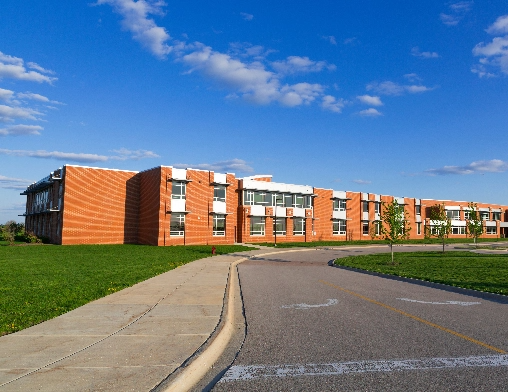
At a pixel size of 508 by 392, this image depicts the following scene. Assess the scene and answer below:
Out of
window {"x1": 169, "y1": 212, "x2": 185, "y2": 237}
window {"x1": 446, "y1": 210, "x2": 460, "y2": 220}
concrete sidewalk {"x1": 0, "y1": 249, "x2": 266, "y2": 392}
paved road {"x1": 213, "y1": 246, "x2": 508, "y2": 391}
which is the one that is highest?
window {"x1": 446, "y1": 210, "x2": 460, "y2": 220}

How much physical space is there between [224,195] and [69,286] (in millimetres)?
37192

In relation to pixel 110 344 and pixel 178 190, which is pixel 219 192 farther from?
pixel 110 344

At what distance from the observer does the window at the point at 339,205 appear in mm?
64988

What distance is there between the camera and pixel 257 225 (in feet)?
176

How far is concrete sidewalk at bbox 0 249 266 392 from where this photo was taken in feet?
16.3

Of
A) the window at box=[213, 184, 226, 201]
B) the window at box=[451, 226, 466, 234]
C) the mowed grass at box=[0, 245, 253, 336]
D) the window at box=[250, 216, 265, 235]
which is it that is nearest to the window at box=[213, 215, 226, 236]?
the window at box=[213, 184, 226, 201]

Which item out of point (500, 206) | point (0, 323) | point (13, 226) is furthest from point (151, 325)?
point (500, 206)

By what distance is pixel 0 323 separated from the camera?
7.77m

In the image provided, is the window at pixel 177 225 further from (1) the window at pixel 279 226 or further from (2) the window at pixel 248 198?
(1) the window at pixel 279 226

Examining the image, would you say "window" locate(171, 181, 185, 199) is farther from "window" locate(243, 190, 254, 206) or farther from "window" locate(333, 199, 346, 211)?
"window" locate(333, 199, 346, 211)

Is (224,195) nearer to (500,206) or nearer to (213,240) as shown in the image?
(213,240)

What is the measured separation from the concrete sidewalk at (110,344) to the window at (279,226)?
44.5 meters

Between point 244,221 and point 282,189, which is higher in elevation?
point 282,189

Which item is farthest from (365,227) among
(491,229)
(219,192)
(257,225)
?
(491,229)
